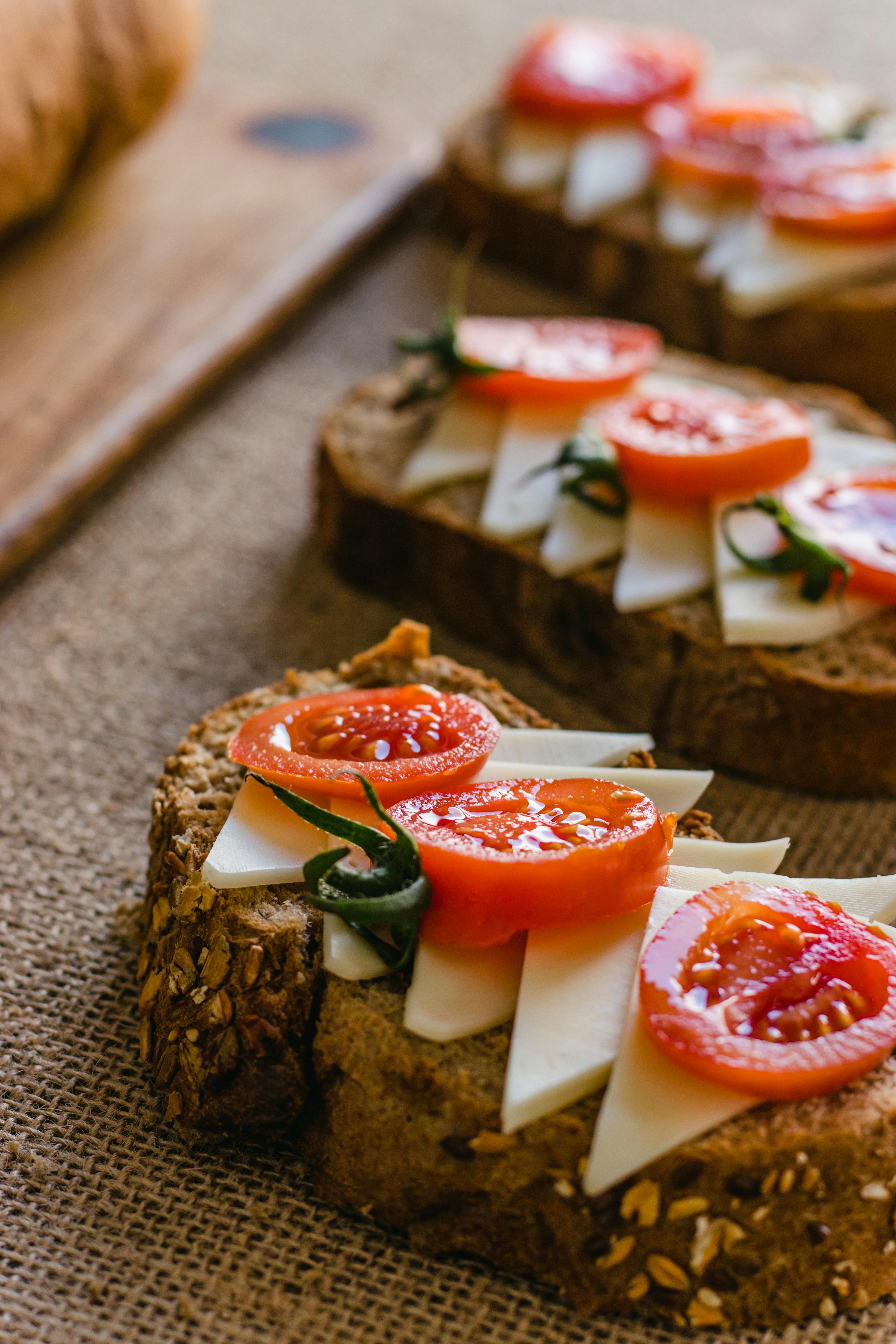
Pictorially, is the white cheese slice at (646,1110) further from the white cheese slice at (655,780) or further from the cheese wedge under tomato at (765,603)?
the cheese wedge under tomato at (765,603)

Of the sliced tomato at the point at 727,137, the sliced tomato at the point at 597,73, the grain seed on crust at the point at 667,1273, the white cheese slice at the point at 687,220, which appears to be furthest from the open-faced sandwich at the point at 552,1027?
the sliced tomato at the point at 597,73

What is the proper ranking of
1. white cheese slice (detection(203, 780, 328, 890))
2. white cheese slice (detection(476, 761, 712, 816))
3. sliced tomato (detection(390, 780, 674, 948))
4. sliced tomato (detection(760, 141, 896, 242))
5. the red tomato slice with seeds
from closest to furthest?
1. the red tomato slice with seeds
2. sliced tomato (detection(390, 780, 674, 948))
3. white cheese slice (detection(203, 780, 328, 890))
4. white cheese slice (detection(476, 761, 712, 816))
5. sliced tomato (detection(760, 141, 896, 242))

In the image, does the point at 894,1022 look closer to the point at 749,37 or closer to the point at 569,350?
the point at 569,350

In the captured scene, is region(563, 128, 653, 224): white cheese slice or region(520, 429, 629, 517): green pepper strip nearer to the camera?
region(520, 429, 629, 517): green pepper strip

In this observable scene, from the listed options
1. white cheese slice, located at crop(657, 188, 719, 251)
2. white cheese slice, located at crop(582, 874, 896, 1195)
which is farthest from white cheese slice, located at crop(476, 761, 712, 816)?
white cheese slice, located at crop(657, 188, 719, 251)


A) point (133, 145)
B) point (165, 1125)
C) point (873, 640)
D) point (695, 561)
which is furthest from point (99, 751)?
point (133, 145)

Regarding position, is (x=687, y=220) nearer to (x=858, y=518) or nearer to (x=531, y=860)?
(x=858, y=518)

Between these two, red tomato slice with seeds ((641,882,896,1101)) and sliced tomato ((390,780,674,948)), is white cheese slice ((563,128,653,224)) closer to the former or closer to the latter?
sliced tomato ((390,780,674,948))
